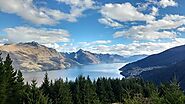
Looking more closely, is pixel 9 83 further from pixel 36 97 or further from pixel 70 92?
pixel 70 92

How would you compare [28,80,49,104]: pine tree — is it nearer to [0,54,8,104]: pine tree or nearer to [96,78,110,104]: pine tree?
[0,54,8,104]: pine tree

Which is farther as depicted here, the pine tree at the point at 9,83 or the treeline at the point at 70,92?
the pine tree at the point at 9,83

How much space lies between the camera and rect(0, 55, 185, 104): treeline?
965 inches

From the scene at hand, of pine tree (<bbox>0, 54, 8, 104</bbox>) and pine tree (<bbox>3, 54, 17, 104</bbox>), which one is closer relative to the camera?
pine tree (<bbox>0, 54, 8, 104</bbox>)

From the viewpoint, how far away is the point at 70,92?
305 feet

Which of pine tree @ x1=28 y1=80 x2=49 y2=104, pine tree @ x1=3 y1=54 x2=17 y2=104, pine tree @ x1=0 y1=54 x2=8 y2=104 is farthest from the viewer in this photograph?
pine tree @ x1=3 y1=54 x2=17 y2=104

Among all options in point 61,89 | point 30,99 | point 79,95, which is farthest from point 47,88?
point 30,99

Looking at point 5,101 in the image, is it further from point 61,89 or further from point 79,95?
point 79,95

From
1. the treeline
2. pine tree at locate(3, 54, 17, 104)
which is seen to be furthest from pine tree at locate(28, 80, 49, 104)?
pine tree at locate(3, 54, 17, 104)

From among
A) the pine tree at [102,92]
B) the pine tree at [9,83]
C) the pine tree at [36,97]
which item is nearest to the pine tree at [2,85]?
the pine tree at [9,83]

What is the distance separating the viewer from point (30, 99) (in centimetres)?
3694

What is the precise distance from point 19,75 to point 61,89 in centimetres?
2181

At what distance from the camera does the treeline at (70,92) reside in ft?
80.4

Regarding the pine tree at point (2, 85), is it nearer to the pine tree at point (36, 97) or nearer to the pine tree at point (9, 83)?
the pine tree at point (9, 83)
